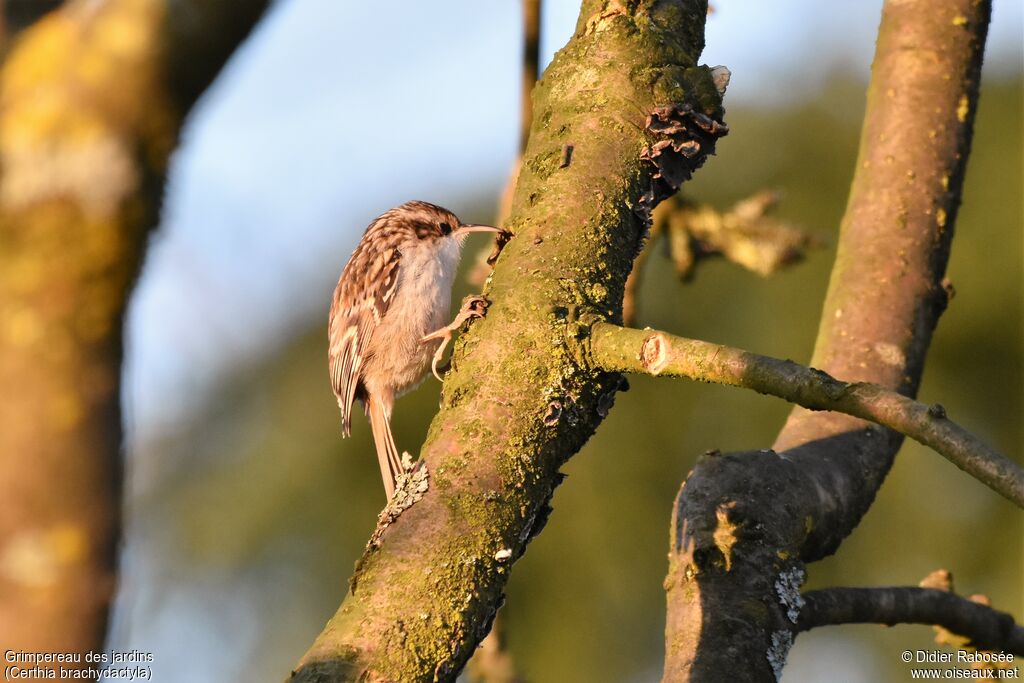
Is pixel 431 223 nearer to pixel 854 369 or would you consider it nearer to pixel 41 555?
pixel 854 369

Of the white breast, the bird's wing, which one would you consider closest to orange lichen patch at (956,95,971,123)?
the white breast

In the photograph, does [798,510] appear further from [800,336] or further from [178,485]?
[178,485]

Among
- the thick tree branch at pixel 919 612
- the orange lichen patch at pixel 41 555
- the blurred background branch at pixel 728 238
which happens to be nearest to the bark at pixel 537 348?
the orange lichen patch at pixel 41 555

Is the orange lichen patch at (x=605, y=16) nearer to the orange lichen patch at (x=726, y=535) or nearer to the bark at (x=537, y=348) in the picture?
the bark at (x=537, y=348)

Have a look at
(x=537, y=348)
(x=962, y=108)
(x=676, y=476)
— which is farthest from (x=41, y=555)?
(x=676, y=476)

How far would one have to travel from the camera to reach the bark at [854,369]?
2154 millimetres

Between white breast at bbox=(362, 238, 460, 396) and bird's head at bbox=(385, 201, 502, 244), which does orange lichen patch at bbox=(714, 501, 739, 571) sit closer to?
white breast at bbox=(362, 238, 460, 396)

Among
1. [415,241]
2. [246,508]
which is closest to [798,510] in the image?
[415,241]

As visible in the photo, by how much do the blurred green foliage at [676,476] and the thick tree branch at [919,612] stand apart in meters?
2.52

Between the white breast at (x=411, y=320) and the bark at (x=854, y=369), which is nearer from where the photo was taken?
the bark at (x=854, y=369)

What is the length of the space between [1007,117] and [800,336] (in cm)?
143

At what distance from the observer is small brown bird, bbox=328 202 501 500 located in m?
4.21

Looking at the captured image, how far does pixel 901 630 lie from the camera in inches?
212

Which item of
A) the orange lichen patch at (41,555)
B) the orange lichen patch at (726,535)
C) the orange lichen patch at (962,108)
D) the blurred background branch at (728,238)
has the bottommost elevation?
the orange lichen patch at (41,555)
